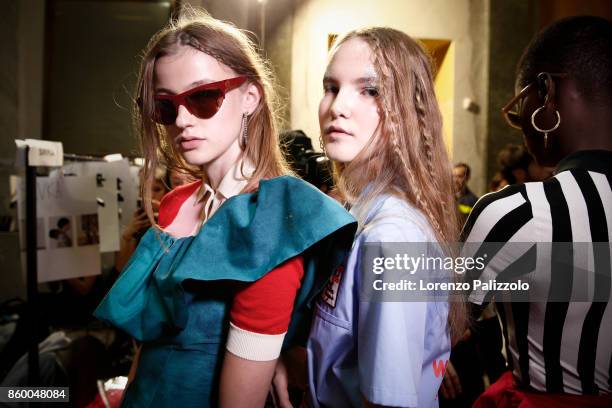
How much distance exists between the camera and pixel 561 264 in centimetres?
103

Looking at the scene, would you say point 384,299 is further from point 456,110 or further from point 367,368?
point 456,110

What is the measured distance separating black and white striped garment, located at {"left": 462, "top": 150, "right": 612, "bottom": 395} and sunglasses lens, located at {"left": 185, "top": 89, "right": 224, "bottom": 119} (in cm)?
76

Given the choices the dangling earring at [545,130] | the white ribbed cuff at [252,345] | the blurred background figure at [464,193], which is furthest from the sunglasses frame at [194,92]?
the blurred background figure at [464,193]

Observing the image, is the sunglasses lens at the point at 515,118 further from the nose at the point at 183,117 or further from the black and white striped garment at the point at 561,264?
the nose at the point at 183,117

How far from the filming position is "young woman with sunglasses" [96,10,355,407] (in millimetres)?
850

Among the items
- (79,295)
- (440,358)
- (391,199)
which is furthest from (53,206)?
(440,358)

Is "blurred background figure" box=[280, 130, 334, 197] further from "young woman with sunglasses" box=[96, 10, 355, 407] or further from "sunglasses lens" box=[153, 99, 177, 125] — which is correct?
"sunglasses lens" box=[153, 99, 177, 125]

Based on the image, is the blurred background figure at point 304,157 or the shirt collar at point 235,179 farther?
the blurred background figure at point 304,157

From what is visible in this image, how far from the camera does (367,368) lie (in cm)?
83

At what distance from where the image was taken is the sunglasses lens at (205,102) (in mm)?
1030

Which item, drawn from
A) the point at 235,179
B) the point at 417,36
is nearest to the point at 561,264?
the point at 235,179

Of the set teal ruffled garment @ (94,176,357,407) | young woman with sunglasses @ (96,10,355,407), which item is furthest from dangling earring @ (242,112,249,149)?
teal ruffled garment @ (94,176,357,407)

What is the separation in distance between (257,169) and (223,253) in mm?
284

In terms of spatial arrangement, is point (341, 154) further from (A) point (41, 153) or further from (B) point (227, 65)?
(A) point (41, 153)
